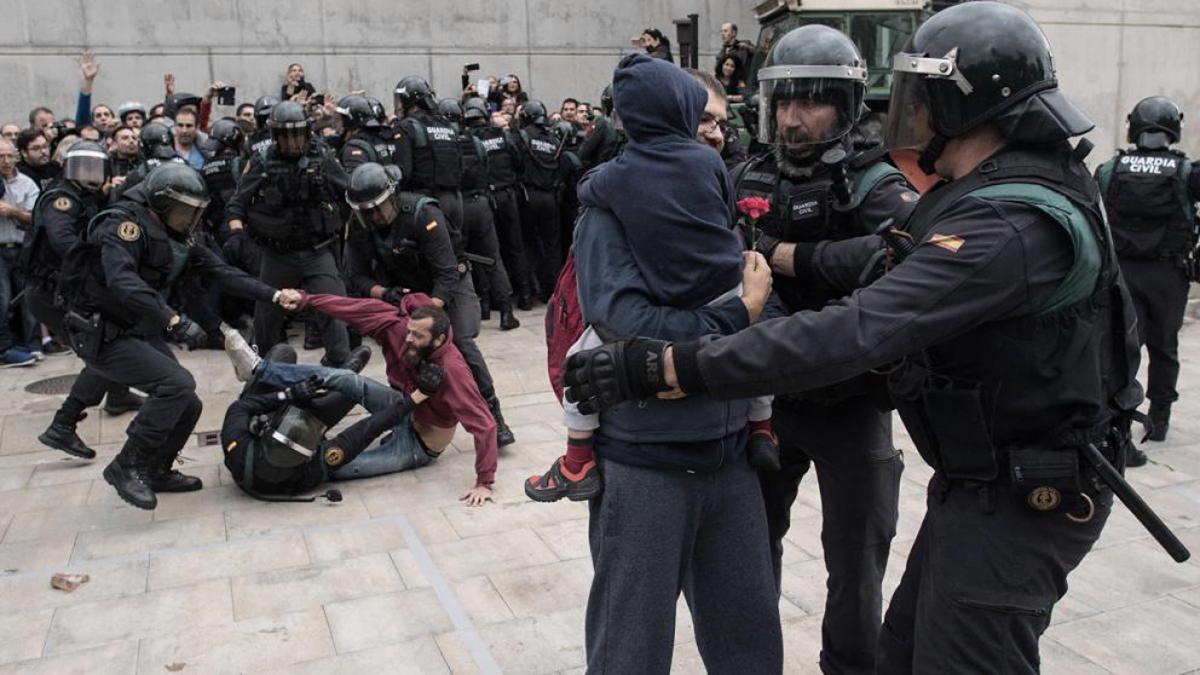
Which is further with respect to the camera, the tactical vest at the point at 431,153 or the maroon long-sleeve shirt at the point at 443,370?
the tactical vest at the point at 431,153

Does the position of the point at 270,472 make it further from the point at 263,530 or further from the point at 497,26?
the point at 497,26

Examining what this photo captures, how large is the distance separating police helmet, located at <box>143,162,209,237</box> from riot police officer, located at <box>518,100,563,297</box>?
5.55 metres

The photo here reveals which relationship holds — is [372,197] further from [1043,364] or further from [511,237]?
[511,237]

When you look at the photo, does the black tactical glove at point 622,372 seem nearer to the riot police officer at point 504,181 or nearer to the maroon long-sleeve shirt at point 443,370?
the maroon long-sleeve shirt at point 443,370

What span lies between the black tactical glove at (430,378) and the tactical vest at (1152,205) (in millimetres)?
4446

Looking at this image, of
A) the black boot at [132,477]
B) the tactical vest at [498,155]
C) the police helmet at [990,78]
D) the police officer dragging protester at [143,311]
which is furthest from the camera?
the tactical vest at [498,155]

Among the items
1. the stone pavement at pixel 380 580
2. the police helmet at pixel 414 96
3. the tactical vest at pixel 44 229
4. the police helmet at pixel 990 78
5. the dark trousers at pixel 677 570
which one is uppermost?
the police helmet at pixel 414 96

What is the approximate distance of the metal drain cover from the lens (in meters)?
8.33

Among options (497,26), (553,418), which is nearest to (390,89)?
(497,26)

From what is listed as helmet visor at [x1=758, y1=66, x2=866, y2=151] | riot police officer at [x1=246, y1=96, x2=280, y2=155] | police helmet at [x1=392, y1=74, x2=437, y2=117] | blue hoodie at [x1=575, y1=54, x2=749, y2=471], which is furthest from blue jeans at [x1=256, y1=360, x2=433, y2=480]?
police helmet at [x1=392, y1=74, x2=437, y2=117]

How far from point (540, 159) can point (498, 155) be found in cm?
50

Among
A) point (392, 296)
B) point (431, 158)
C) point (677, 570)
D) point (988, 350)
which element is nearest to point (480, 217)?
point (431, 158)

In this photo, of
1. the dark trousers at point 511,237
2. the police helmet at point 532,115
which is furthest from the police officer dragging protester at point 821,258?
the police helmet at point 532,115

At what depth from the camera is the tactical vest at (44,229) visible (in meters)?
6.87
